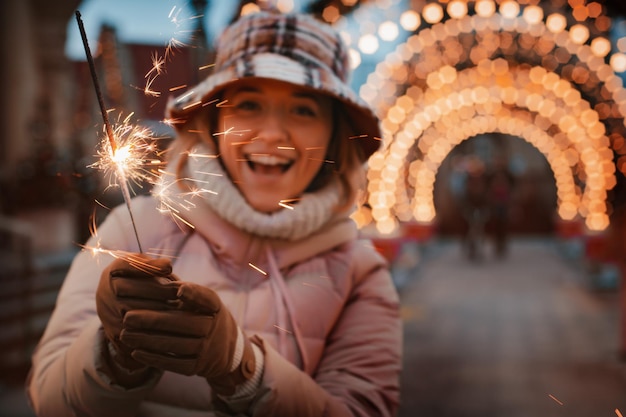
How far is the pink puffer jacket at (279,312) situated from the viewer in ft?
4.92

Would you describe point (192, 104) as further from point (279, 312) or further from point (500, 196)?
point (500, 196)

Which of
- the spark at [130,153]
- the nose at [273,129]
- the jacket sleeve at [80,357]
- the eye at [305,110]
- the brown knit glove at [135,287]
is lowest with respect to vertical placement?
the jacket sleeve at [80,357]

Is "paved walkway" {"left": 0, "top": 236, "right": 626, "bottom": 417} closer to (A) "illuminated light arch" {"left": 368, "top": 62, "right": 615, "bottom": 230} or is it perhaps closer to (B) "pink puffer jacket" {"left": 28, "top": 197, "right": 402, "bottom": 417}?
(A) "illuminated light arch" {"left": 368, "top": 62, "right": 615, "bottom": 230}

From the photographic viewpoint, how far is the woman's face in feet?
5.18

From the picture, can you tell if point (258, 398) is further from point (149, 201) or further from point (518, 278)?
point (518, 278)

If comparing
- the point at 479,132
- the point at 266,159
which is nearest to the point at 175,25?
the point at 266,159

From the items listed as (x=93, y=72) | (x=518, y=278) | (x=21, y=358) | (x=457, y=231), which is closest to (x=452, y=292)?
(x=518, y=278)

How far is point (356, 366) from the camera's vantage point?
160 cm

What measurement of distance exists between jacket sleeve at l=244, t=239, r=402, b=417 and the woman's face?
294 mm

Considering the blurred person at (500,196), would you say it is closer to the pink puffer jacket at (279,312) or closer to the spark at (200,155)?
the pink puffer jacket at (279,312)

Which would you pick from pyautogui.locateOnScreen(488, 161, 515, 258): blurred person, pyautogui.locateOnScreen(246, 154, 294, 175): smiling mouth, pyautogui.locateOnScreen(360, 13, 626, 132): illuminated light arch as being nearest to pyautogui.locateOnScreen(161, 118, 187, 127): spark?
pyautogui.locateOnScreen(246, 154, 294, 175): smiling mouth

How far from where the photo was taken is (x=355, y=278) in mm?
1718

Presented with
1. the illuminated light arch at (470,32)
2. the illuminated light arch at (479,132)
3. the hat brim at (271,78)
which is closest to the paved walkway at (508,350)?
the hat brim at (271,78)

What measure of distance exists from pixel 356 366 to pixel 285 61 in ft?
2.53
